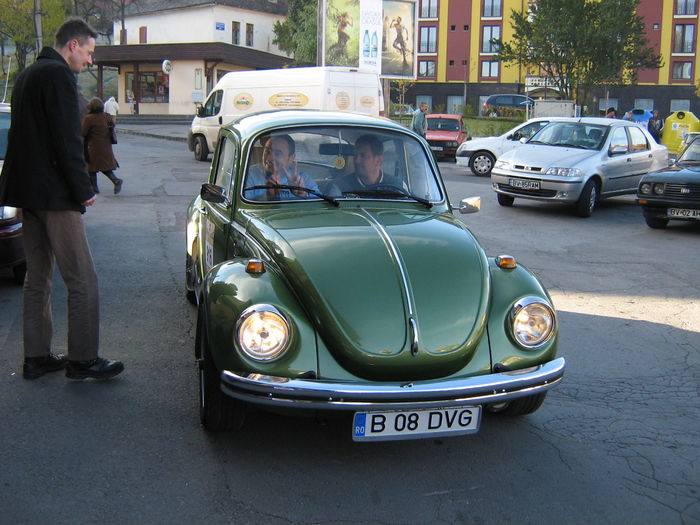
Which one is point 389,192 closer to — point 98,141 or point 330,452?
point 330,452

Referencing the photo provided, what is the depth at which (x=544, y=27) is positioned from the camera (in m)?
41.4

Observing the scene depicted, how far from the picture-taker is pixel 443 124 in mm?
28016

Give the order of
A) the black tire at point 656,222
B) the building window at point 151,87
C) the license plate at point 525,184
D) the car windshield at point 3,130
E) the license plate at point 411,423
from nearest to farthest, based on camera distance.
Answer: the license plate at point 411,423, the car windshield at point 3,130, the black tire at point 656,222, the license plate at point 525,184, the building window at point 151,87

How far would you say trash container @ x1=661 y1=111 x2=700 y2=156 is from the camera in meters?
28.3

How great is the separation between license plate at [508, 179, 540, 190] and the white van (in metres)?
7.24

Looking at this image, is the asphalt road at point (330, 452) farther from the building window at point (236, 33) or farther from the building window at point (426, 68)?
the building window at point (426, 68)

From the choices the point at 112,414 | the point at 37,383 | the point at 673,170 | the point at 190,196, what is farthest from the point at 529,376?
the point at 190,196

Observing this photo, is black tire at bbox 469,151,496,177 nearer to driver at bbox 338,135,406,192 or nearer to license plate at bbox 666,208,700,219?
license plate at bbox 666,208,700,219

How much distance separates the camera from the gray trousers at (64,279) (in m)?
4.68

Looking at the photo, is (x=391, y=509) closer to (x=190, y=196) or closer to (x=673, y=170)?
(x=673, y=170)

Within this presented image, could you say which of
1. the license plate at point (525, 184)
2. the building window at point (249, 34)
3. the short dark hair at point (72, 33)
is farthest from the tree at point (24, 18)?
the short dark hair at point (72, 33)

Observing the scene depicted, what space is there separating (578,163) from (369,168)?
30.7ft

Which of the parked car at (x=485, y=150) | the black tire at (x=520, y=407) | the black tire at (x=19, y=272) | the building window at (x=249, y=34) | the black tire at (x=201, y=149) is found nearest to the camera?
the black tire at (x=520, y=407)

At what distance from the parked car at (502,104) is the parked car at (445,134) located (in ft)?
71.8
